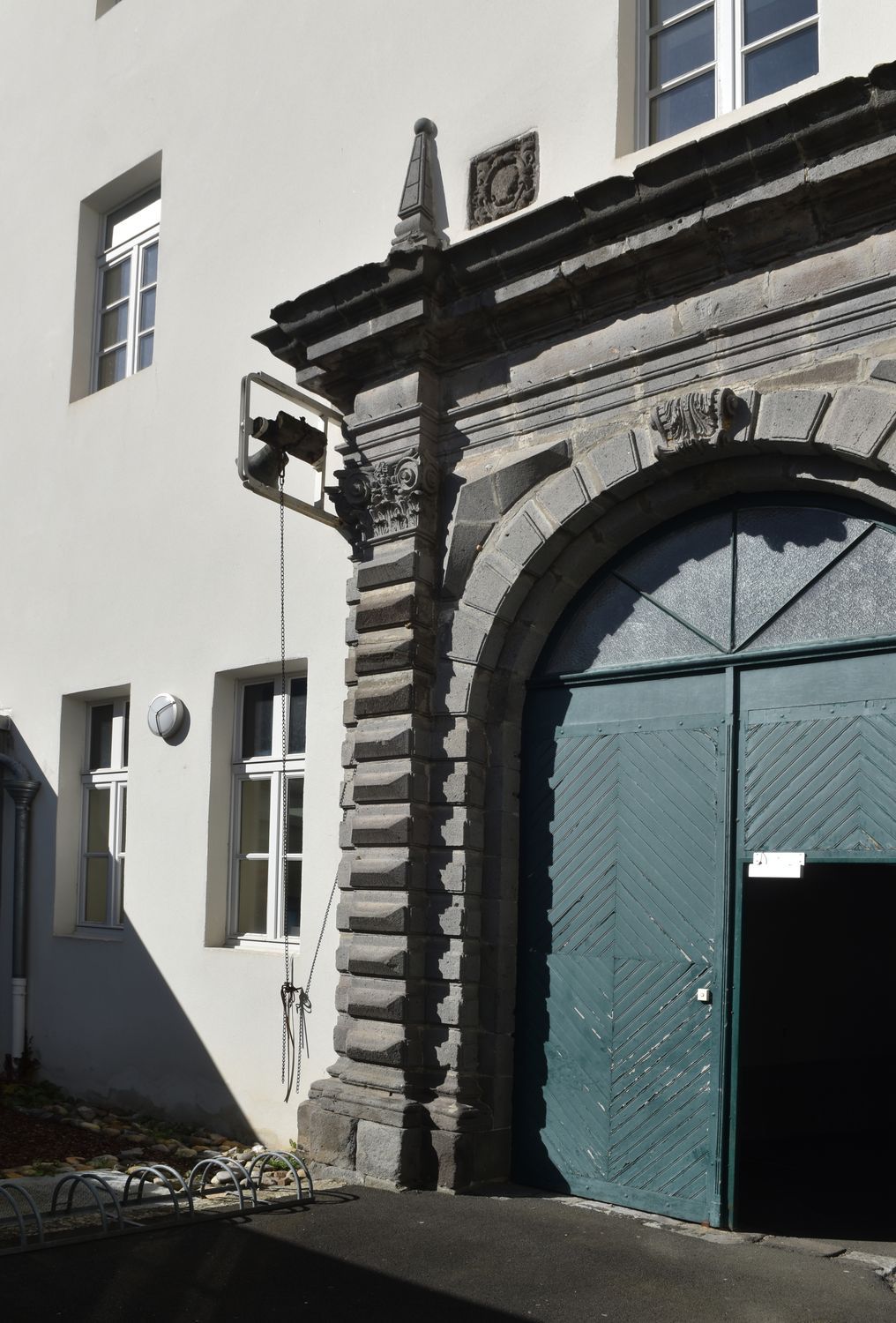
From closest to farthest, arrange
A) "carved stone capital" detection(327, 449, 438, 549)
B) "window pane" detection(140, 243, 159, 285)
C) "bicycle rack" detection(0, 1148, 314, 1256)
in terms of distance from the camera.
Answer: "bicycle rack" detection(0, 1148, 314, 1256)
"carved stone capital" detection(327, 449, 438, 549)
"window pane" detection(140, 243, 159, 285)

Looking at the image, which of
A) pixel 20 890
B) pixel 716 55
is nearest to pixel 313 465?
pixel 716 55

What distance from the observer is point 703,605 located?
648cm

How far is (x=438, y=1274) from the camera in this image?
5359mm

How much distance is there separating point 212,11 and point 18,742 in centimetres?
546

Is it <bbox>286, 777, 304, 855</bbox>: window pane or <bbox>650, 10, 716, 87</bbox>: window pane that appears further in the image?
<bbox>286, 777, 304, 855</bbox>: window pane

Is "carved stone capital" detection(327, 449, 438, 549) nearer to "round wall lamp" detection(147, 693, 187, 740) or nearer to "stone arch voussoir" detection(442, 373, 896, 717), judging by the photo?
"stone arch voussoir" detection(442, 373, 896, 717)

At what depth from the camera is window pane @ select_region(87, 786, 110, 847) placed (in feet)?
32.5

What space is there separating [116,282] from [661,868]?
6.71 meters

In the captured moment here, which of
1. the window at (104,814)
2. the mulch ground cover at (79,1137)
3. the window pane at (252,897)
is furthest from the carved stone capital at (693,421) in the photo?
the window at (104,814)

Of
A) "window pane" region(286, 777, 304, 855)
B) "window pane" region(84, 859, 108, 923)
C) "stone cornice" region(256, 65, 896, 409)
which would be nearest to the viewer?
"stone cornice" region(256, 65, 896, 409)

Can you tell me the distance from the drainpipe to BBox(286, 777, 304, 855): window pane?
108 inches

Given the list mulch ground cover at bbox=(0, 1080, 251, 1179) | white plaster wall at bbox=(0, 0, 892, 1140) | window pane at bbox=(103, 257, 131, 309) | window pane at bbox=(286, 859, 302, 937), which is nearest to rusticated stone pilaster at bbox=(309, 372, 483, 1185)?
white plaster wall at bbox=(0, 0, 892, 1140)

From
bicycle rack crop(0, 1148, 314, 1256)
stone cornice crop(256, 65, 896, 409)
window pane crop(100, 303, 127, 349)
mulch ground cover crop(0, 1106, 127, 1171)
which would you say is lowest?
mulch ground cover crop(0, 1106, 127, 1171)

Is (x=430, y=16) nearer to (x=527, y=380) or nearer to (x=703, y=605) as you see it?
(x=527, y=380)
